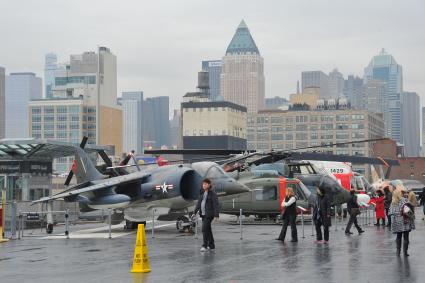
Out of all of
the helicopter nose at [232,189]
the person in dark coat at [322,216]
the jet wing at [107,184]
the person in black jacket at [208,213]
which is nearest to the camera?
the person in black jacket at [208,213]

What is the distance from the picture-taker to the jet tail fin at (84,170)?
33.2 m

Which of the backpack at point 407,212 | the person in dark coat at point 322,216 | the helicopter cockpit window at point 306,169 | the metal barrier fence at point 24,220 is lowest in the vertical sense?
the metal barrier fence at point 24,220

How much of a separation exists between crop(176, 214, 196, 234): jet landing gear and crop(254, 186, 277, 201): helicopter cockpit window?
691 cm

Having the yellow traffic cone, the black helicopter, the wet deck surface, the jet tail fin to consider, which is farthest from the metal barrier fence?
the yellow traffic cone

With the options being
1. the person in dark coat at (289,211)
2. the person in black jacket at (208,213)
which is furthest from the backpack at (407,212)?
the person in dark coat at (289,211)

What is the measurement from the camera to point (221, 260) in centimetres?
1819

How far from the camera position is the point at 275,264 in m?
17.2

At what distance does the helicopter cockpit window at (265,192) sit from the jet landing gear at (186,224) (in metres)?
6.91

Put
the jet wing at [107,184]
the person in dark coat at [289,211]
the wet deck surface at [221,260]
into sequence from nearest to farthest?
1. the wet deck surface at [221,260]
2. the person in dark coat at [289,211]
3. the jet wing at [107,184]

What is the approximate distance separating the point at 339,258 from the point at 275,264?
210cm

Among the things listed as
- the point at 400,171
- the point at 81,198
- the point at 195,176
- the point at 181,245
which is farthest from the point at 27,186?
the point at 400,171

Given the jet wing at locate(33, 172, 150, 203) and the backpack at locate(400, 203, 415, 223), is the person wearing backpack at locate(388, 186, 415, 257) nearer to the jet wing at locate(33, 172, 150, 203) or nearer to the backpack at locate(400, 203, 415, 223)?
the backpack at locate(400, 203, 415, 223)

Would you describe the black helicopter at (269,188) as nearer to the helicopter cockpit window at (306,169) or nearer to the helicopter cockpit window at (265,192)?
the helicopter cockpit window at (265,192)

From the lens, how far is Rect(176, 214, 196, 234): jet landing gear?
28.9 metres
